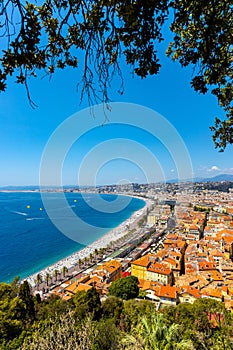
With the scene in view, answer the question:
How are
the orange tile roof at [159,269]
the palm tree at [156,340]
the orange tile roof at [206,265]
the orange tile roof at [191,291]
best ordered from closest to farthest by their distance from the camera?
the palm tree at [156,340] → the orange tile roof at [191,291] → the orange tile roof at [159,269] → the orange tile roof at [206,265]

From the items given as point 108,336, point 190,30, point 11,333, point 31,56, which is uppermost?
point 190,30

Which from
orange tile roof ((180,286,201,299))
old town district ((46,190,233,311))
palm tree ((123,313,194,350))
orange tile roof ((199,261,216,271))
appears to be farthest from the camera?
orange tile roof ((199,261,216,271))

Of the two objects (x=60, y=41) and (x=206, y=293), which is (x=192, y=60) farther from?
(x=206, y=293)

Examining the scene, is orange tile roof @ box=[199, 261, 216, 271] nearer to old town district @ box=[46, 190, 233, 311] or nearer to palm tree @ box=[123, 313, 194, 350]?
old town district @ box=[46, 190, 233, 311]

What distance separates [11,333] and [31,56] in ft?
29.1

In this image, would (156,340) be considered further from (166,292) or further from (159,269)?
(159,269)

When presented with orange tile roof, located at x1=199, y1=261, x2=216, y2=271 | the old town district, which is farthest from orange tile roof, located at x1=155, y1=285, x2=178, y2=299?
orange tile roof, located at x1=199, y1=261, x2=216, y2=271

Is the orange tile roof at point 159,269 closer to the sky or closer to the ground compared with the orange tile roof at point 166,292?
closer to the ground

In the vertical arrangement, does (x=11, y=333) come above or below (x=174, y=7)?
below

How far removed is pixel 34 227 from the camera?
135 ft

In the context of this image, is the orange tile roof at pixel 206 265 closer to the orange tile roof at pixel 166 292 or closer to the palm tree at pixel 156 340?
the orange tile roof at pixel 166 292

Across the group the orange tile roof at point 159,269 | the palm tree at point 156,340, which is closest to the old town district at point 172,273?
the orange tile roof at point 159,269

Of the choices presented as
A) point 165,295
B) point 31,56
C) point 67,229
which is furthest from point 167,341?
point 67,229

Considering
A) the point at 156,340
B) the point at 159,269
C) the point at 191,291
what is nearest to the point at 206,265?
the point at 159,269
